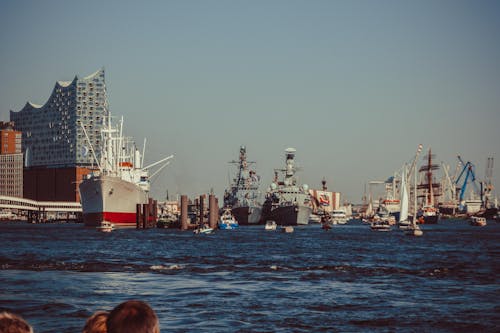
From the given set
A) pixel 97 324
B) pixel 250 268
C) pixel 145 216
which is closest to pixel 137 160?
pixel 145 216

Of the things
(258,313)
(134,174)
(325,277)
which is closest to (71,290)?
(258,313)

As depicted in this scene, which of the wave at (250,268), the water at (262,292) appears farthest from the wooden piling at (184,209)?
the wave at (250,268)

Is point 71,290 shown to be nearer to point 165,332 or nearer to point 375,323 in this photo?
point 165,332

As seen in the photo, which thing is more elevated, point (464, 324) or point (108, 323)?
point (108, 323)

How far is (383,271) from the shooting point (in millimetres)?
49062

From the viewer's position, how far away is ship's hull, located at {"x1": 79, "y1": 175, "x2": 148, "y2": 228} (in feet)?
461

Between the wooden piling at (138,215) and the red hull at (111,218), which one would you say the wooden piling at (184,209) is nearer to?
the wooden piling at (138,215)

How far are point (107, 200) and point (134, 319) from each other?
138107mm

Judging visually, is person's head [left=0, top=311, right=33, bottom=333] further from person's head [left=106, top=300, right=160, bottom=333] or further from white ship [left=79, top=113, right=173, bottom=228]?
white ship [left=79, top=113, right=173, bottom=228]

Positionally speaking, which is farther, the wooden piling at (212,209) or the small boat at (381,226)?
the small boat at (381,226)

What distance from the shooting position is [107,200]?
141500 mm

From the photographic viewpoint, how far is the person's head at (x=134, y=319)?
580 cm

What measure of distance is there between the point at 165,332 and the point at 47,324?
14.8 ft

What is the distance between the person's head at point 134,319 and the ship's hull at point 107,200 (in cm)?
13530
